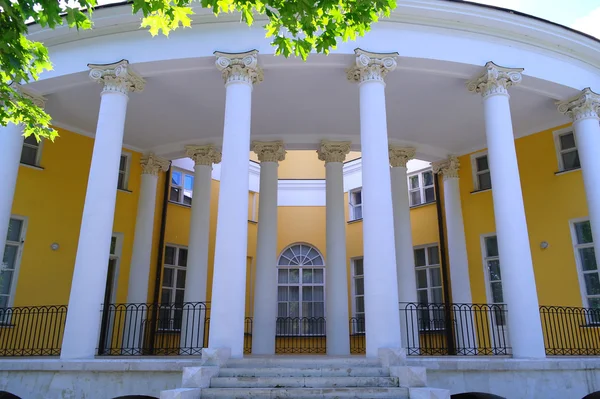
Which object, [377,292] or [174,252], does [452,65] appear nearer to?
[377,292]

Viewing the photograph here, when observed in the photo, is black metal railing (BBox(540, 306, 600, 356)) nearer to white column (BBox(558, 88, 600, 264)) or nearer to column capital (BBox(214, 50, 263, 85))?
white column (BBox(558, 88, 600, 264))

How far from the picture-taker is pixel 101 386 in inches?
348

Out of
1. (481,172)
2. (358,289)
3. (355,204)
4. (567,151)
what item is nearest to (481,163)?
(481,172)

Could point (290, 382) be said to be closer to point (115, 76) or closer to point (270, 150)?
point (115, 76)

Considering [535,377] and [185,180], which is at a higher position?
[185,180]

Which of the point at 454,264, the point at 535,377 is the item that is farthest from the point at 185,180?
the point at 535,377

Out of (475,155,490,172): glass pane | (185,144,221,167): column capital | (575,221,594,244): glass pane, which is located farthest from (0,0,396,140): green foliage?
(475,155,490,172): glass pane

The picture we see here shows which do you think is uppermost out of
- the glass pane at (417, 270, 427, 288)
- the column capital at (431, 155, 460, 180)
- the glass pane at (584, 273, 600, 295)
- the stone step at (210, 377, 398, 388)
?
the column capital at (431, 155, 460, 180)

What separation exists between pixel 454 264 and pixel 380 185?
6812 mm

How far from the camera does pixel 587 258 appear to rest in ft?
44.6

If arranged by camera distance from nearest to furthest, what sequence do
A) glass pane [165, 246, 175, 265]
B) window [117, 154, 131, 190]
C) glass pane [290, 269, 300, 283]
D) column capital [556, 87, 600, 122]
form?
1. column capital [556, 87, 600, 122]
2. window [117, 154, 131, 190]
3. glass pane [165, 246, 175, 265]
4. glass pane [290, 269, 300, 283]

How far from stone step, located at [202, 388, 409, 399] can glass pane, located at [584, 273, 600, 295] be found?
27.9ft

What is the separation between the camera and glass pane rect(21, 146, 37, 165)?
46.5ft

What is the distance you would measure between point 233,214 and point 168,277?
808 centimetres
